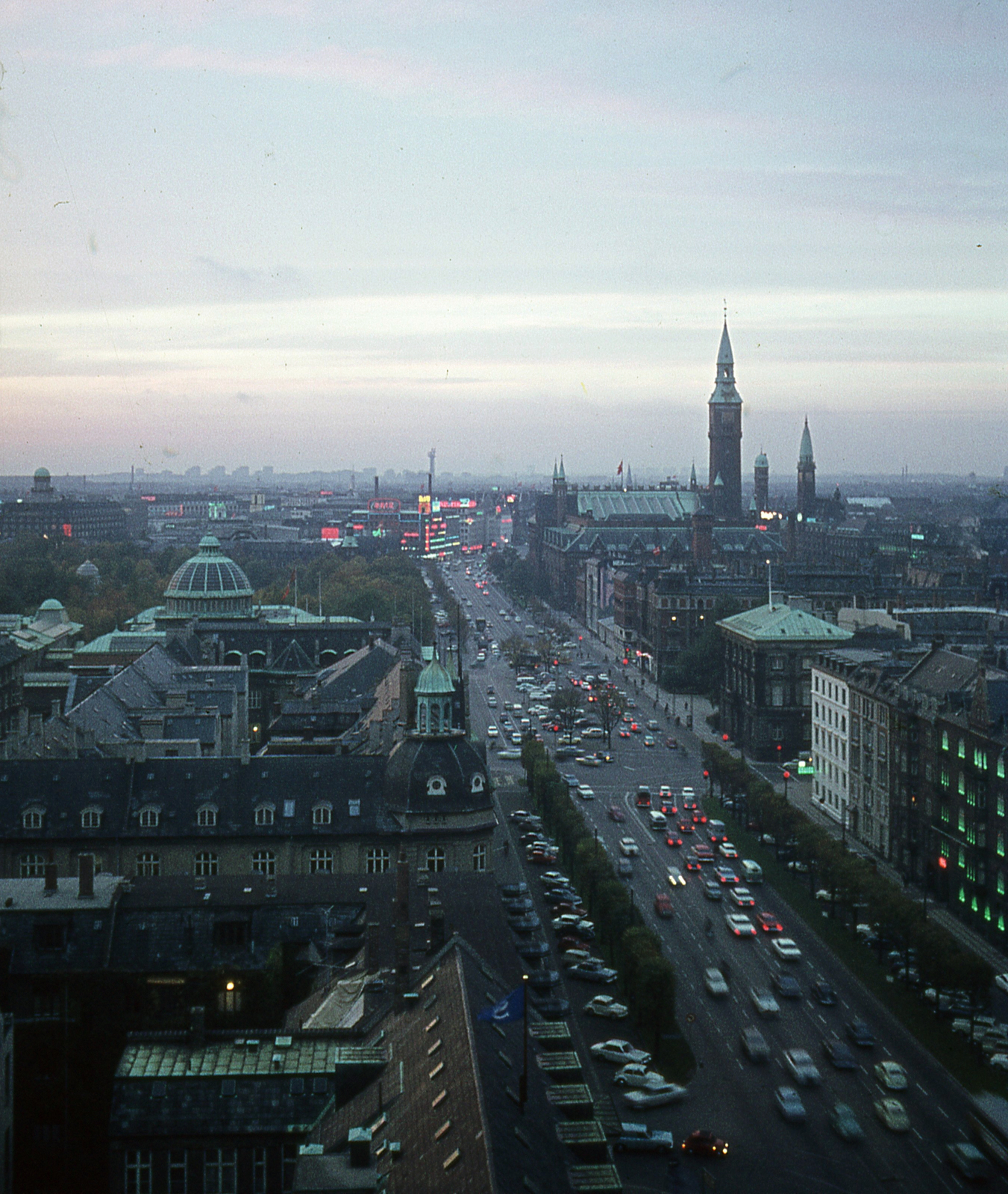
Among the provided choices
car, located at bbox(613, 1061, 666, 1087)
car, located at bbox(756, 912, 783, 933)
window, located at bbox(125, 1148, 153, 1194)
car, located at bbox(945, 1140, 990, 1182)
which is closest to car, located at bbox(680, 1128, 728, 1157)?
car, located at bbox(613, 1061, 666, 1087)

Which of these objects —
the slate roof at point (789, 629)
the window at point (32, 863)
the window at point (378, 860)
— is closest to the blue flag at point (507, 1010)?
the window at point (378, 860)

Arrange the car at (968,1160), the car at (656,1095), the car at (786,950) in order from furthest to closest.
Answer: the car at (786,950) < the car at (656,1095) < the car at (968,1160)

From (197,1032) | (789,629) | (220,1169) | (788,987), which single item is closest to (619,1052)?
(788,987)

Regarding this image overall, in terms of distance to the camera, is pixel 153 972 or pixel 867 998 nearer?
pixel 153 972

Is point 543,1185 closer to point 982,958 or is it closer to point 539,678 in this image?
point 982,958

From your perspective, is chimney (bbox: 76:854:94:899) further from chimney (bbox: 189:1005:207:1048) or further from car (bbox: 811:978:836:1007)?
car (bbox: 811:978:836:1007)

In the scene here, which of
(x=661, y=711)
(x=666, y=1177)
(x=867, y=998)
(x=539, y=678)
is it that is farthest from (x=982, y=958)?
(x=539, y=678)

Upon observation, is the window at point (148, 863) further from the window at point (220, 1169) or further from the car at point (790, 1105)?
the window at point (220, 1169)
